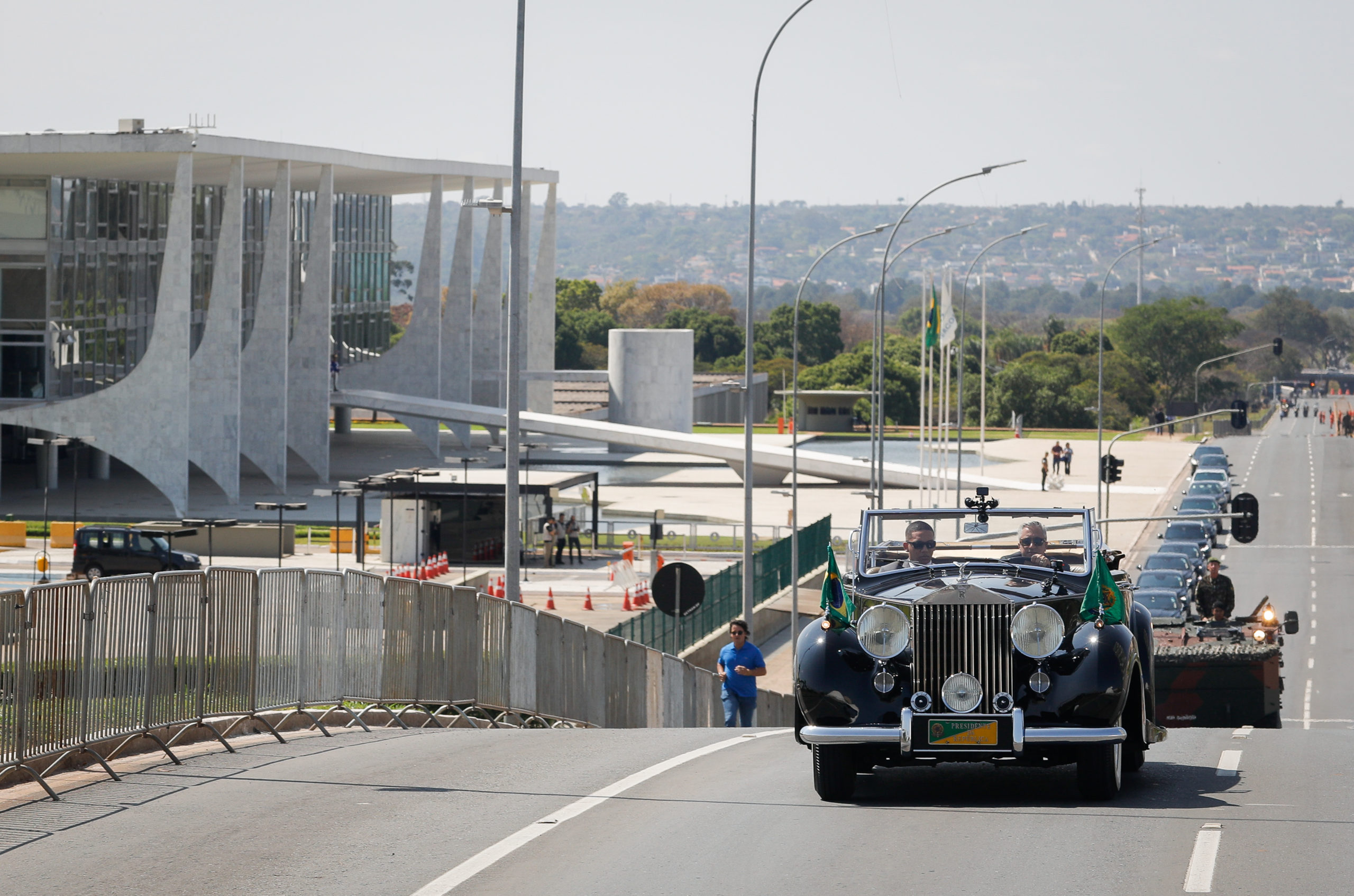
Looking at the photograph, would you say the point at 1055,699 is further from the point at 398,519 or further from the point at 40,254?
the point at 40,254

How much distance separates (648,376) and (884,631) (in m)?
77.4

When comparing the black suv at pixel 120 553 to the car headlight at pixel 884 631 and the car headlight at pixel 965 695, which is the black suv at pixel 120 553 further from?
the car headlight at pixel 965 695

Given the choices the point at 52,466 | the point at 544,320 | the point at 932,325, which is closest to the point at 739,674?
the point at 932,325

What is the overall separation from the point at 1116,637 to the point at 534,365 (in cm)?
8407

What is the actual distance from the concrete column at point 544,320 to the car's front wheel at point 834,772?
8070 cm

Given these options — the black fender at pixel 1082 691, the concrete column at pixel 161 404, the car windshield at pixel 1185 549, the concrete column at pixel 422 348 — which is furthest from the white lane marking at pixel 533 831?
the concrete column at pixel 422 348

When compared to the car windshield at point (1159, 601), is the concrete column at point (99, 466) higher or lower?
higher

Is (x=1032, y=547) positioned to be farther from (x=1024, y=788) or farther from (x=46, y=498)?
(x=46, y=498)

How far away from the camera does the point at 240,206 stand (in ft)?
196

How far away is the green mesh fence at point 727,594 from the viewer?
29.2 metres

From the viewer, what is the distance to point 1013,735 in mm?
9398

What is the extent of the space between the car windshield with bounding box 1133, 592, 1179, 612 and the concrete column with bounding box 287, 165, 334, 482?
38.2 meters

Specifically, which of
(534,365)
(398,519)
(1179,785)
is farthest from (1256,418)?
(1179,785)

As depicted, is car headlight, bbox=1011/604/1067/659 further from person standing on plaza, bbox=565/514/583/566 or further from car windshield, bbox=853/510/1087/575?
person standing on plaza, bbox=565/514/583/566
